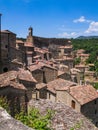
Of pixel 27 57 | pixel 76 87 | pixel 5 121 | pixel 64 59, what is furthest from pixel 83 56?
pixel 5 121

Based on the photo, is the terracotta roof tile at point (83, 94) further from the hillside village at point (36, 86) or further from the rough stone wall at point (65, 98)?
the rough stone wall at point (65, 98)

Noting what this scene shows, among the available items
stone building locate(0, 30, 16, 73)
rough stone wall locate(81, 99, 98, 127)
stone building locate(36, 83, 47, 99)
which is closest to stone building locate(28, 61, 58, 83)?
stone building locate(36, 83, 47, 99)

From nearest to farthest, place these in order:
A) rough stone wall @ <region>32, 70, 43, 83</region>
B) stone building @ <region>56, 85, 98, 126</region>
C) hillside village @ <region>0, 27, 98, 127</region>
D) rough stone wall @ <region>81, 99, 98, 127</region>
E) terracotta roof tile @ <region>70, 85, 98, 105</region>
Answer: hillside village @ <region>0, 27, 98, 127</region> < stone building @ <region>56, 85, 98, 126</region> < rough stone wall @ <region>81, 99, 98, 127</region> < terracotta roof tile @ <region>70, 85, 98, 105</region> < rough stone wall @ <region>32, 70, 43, 83</region>

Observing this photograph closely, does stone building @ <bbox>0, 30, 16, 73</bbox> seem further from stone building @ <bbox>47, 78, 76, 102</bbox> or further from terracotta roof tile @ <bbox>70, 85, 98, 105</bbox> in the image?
terracotta roof tile @ <bbox>70, 85, 98, 105</bbox>

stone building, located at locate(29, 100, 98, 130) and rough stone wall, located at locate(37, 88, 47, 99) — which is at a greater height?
stone building, located at locate(29, 100, 98, 130)

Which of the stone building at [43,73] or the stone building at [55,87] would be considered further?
the stone building at [43,73]

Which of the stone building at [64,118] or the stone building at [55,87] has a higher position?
the stone building at [64,118]

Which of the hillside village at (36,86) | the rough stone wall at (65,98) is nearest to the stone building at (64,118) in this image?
the hillside village at (36,86)

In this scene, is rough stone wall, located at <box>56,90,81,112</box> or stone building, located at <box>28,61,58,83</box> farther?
stone building, located at <box>28,61,58,83</box>

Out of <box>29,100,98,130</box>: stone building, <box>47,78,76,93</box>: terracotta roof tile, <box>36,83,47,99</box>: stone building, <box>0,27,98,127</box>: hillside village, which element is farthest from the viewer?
<box>47,78,76,93</box>: terracotta roof tile

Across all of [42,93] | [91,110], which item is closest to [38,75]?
[42,93]

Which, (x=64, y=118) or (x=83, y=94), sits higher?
(x=64, y=118)

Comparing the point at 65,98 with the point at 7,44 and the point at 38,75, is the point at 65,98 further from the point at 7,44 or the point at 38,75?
the point at 7,44

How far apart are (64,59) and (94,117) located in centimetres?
2803
